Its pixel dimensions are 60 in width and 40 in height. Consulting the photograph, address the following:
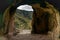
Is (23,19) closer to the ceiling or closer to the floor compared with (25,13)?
closer to the floor

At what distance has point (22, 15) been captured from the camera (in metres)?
13.7

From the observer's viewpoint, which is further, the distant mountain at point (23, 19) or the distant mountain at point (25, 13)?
the distant mountain at point (25, 13)

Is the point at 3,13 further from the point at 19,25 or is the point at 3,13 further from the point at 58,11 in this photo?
the point at 19,25

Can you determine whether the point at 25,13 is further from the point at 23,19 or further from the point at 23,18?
the point at 23,19

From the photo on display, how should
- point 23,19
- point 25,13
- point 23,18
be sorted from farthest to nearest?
1. point 25,13
2. point 23,18
3. point 23,19

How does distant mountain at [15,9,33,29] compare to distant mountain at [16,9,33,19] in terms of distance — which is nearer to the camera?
distant mountain at [15,9,33,29]

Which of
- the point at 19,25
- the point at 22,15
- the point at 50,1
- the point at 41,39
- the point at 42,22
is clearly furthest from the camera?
the point at 22,15

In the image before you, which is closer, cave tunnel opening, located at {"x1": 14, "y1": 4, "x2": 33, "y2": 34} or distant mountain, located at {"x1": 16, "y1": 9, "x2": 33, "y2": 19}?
cave tunnel opening, located at {"x1": 14, "y1": 4, "x2": 33, "y2": 34}

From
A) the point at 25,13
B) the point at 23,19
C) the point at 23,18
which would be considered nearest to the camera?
the point at 23,19

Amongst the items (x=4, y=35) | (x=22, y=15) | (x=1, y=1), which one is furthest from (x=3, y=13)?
(x=22, y=15)

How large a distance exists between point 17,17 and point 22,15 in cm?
61

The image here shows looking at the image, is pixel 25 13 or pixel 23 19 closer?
pixel 23 19

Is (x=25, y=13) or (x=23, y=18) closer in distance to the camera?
(x=23, y=18)

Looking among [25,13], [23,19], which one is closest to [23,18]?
[23,19]
